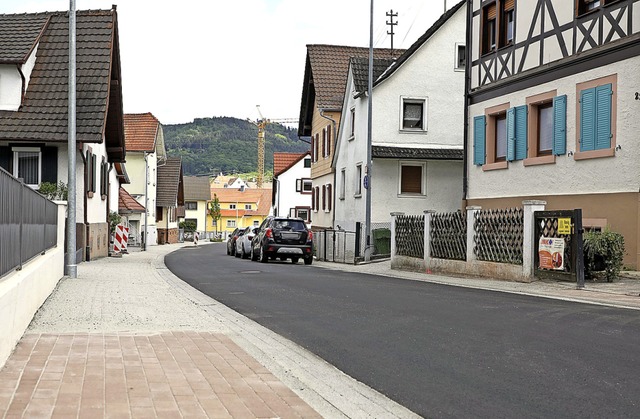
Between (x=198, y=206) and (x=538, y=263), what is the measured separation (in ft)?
353

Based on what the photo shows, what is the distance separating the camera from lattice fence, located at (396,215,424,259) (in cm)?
2409

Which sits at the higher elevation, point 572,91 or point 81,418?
point 572,91

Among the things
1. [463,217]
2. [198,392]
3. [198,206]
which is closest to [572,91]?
[463,217]

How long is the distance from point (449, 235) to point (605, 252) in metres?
5.97

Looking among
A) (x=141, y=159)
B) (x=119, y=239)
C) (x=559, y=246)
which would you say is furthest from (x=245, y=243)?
(x=141, y=159)

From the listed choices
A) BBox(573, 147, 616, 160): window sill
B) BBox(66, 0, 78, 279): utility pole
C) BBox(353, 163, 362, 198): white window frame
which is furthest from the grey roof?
BBox(66, 0, 78, 279): utility pole

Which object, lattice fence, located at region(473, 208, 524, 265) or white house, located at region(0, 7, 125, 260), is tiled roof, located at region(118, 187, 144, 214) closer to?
white house, located at region(0, 7, 125, 260)

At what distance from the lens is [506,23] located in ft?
→ 80.1

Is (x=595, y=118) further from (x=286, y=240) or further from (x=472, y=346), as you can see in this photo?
(x=286, y=240)

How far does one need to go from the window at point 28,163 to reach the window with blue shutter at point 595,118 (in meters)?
16.3

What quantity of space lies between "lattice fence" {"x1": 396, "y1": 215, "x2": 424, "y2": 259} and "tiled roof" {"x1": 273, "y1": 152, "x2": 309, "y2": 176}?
5308cm

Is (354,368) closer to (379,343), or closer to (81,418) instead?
(379,343)

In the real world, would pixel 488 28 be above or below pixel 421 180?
above

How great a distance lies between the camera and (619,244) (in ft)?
53.9
